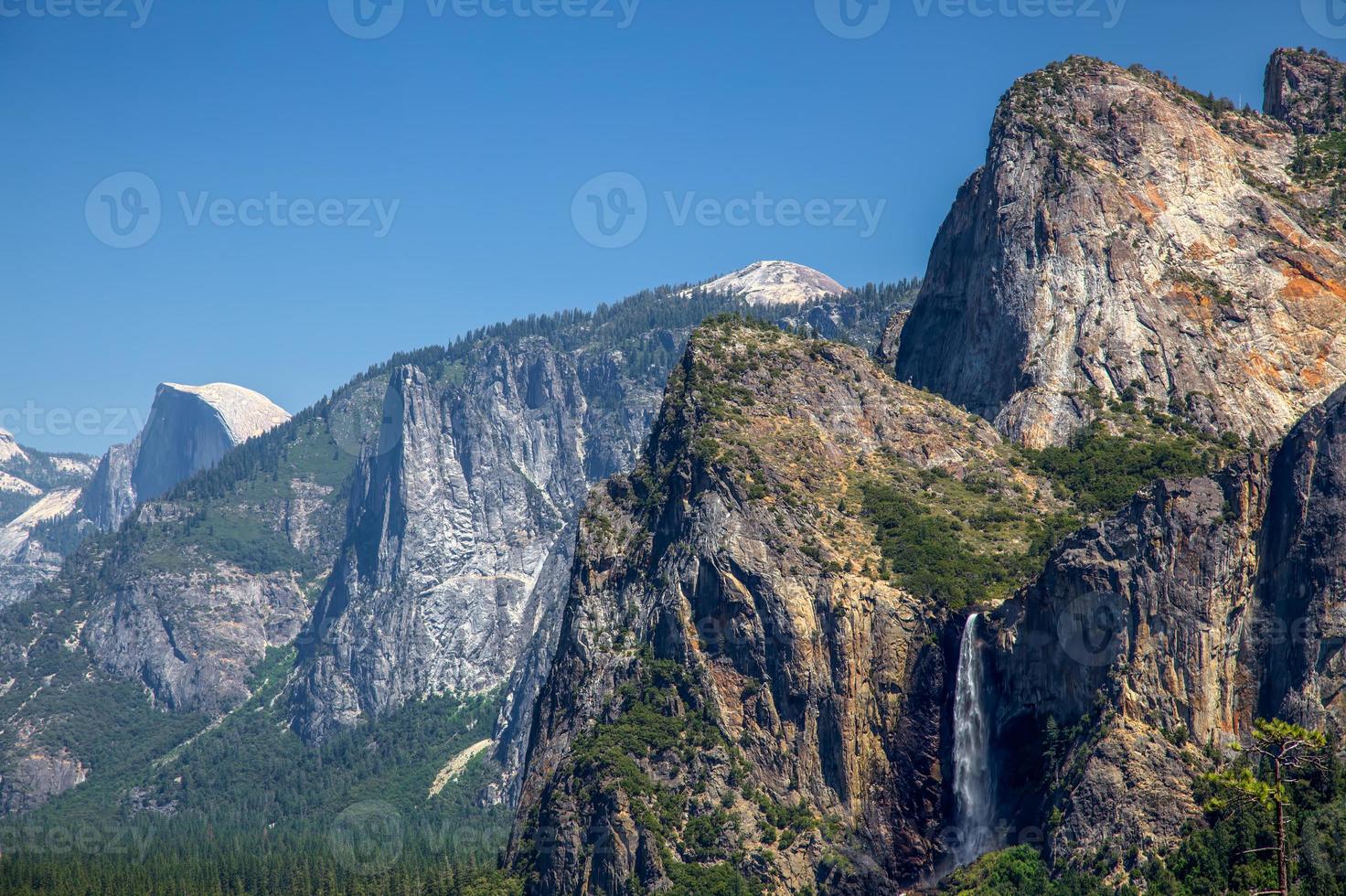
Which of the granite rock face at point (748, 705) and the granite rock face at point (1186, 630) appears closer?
the granite rock face at point (1186, 630)

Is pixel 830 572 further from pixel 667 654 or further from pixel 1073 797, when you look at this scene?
pixel 1073 797

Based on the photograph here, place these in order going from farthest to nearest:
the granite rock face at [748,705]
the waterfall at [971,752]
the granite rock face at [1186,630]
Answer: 1. the granite rock face at [748,705]
2. the waterfall at [971,752]
3. the granite rock face at [1186,630]

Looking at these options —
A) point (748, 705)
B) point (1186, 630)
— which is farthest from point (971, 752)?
point (1186, 630)

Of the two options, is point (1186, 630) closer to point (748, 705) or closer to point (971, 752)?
point (971, 752)

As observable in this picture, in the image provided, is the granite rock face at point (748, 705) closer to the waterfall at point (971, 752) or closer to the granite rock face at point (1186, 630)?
the waterfall at point (971, 752)

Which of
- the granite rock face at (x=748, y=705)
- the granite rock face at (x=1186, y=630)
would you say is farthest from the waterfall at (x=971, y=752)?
the granite rock face at (x=1186, y=630)

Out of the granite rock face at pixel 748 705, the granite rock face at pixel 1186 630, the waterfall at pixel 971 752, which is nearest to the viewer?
the granite rock face at pixel 1186 630
